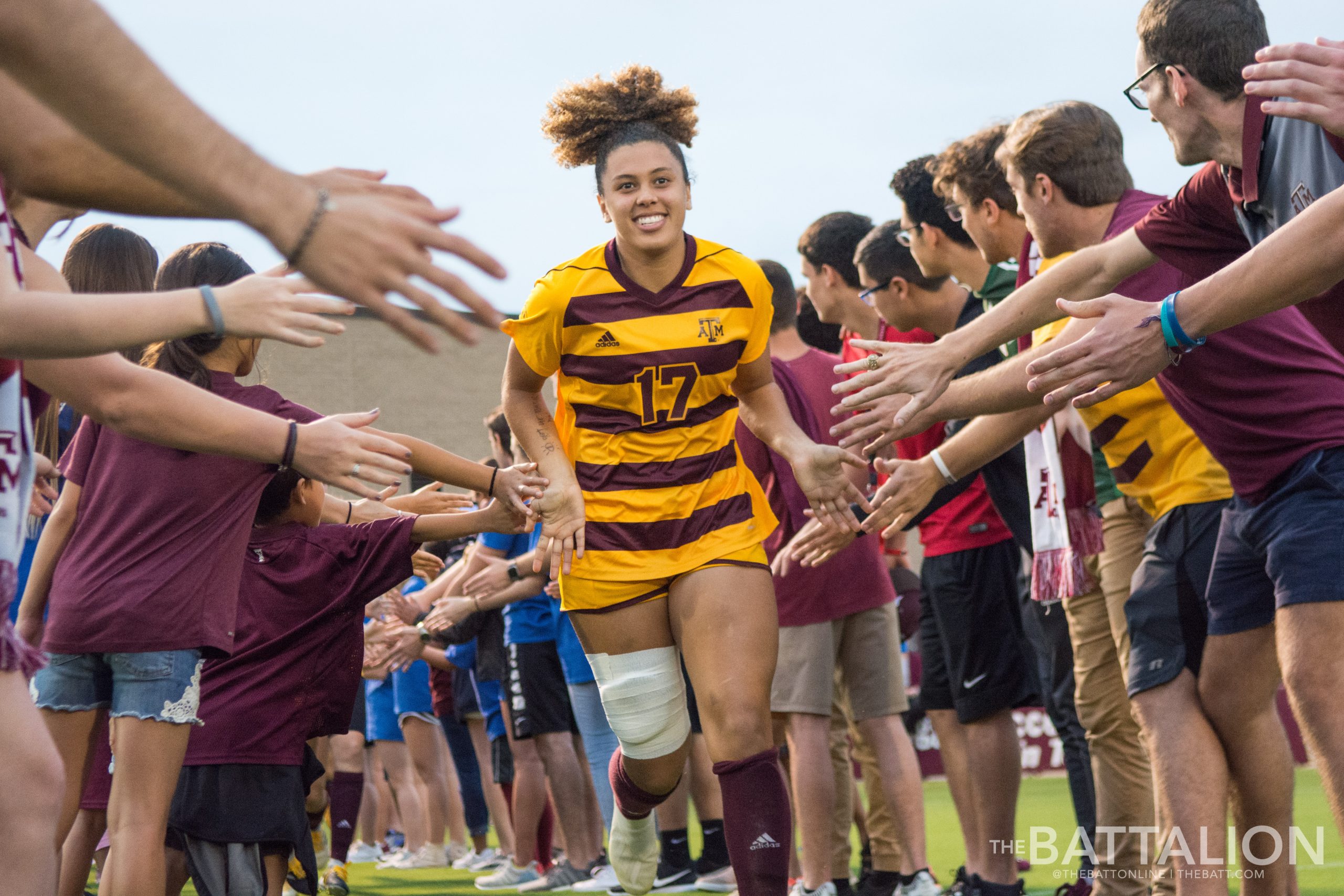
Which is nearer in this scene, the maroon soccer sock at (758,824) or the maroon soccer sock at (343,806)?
the maroon soccer sock at (758,824)

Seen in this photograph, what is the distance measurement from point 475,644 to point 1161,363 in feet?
21.5

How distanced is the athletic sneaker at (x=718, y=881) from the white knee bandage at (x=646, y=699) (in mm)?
2285

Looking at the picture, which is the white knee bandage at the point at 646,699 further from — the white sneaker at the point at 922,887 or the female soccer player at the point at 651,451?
the white sneaker at the point at 922,887

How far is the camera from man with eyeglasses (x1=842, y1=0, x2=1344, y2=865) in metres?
3.14

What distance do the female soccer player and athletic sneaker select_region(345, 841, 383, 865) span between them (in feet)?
23.0

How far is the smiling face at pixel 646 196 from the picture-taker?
445 cm

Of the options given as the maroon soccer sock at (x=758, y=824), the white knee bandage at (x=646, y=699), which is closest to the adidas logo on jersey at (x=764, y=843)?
the maroon soccer sock at (x=758, y=824)

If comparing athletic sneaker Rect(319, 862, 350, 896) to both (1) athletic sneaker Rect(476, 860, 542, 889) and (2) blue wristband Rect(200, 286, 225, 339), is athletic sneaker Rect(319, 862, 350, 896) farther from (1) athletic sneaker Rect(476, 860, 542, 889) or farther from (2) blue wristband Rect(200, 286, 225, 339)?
(2) blue wristband Rect(200, 286, 225, 339)

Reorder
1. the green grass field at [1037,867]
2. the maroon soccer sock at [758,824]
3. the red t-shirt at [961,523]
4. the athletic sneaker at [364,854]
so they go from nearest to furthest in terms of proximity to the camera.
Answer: the maroon soccer sock at [758,824]
the red t-shirt at [961,523]
the green grass field at [1037,867]
the athletic sneaker at [364,854]

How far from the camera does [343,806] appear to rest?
8.24 meters

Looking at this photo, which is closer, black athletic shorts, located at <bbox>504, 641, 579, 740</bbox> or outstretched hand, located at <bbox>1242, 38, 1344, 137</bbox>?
outstretched hand, located at <bbox>1242, 38, 1344, 137</bbox>

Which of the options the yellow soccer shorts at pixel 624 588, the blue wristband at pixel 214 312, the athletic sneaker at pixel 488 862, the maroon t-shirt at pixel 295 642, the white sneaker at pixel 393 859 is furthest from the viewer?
the white sneaker at pixel 393 859

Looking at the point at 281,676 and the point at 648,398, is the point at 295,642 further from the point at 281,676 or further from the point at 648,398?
the point at 648,398

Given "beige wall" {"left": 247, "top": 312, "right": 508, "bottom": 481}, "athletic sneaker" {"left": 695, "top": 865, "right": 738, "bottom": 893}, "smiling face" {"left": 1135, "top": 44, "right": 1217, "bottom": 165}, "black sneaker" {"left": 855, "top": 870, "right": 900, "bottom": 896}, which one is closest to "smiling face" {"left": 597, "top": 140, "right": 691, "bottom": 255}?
"smiling face" {"left": 1135, "top": 44, "right": 1217, "bottom": 165}
